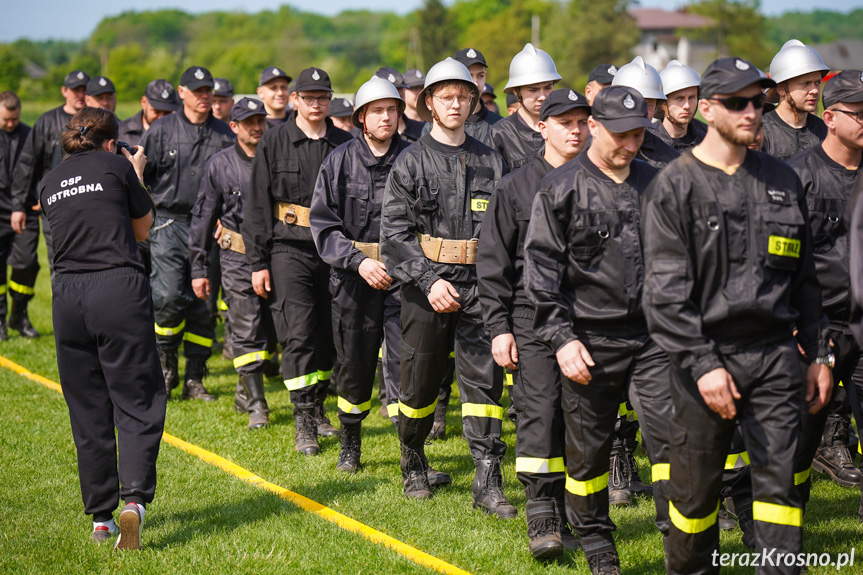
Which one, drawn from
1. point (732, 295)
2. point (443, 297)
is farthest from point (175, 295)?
point (732, 295)

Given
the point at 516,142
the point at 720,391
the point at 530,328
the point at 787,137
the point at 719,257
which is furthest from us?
the point at 516,142

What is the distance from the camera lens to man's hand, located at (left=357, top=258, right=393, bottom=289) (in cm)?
632

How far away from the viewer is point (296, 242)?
7395 millimetres

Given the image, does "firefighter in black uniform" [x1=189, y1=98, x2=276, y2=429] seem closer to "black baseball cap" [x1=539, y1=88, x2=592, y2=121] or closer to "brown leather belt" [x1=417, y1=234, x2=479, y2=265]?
"brown leather belt" [x1=417, y1=234, x2=479, y2=265]

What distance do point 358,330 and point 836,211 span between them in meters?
3.22

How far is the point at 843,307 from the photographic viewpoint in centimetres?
550

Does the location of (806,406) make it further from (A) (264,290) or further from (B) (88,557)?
(A) (264,290)

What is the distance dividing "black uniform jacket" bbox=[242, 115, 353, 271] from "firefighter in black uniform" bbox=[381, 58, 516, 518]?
1.54 metres

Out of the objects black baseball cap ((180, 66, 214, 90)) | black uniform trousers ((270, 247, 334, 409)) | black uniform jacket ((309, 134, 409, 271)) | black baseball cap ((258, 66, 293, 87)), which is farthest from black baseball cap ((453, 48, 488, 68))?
black uniform trousers ((270, 247, 334, 409))

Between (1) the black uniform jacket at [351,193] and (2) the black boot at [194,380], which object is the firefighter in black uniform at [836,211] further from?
(2) the black boot at [194,380]

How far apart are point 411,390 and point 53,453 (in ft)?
9.68

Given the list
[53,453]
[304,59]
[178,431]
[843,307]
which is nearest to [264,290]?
[178,431]

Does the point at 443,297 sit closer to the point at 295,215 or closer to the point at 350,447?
the point at 350,447

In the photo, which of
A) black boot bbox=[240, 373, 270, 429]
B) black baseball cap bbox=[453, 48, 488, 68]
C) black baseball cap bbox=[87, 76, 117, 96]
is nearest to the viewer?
black boot bbox=[240, 373, 270, 429]
